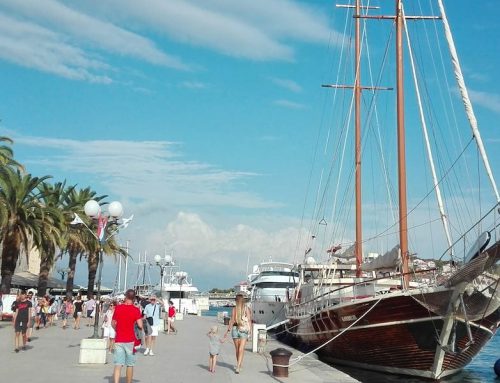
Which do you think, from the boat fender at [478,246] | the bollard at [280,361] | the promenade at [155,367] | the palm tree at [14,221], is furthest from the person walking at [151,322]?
the palm tree at [14,221]

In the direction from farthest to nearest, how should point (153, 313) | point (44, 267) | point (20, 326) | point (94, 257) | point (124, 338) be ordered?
1. point (94, 257)
2. point (44, 267)
3. point (153, 313)
4. point (20, 326)
5. point (124, 338)

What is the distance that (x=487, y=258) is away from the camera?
1577 centimetres

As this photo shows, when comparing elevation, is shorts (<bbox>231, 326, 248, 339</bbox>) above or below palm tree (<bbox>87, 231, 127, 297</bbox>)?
below

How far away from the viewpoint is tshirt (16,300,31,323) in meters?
17.0

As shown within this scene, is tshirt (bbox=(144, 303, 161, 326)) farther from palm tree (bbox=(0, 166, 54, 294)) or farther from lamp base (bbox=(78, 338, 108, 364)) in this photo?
palm tree (bbox=(0, 166, 54, 294))

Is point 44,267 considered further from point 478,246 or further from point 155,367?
point 478,246

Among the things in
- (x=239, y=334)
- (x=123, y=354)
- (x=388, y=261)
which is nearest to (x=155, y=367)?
(x=239, y=334)

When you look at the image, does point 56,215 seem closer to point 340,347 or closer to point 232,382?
point 340,347

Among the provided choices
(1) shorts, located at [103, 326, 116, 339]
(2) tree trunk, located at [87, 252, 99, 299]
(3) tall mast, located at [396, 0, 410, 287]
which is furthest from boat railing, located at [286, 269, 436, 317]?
(2) tree trunk, located at [87, 252, 99, 299]

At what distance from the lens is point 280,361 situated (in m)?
14.9

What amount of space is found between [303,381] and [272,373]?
1.11 metres

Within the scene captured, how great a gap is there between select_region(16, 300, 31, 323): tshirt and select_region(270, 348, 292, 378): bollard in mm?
7210

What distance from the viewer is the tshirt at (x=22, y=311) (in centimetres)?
1703

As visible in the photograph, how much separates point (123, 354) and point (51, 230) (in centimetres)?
2711
